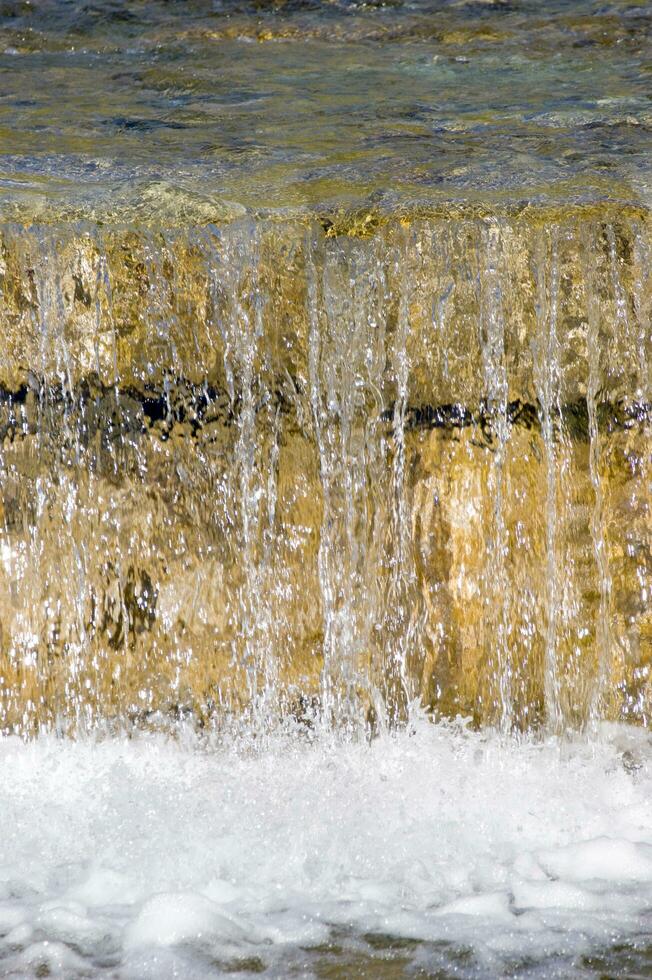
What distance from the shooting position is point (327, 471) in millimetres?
4336

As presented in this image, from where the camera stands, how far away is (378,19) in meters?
2.51

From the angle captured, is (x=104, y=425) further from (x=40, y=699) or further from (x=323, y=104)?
(x=323, y=104)

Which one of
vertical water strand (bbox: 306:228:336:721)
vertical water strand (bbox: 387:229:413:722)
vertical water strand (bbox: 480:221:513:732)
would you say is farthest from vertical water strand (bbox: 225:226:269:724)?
vertical water strand (bbox: 480:221:513:732)

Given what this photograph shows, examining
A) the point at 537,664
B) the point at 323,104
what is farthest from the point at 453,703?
the point at 323,104

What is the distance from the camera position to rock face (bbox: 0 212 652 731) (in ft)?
14.0

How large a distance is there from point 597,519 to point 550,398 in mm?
517

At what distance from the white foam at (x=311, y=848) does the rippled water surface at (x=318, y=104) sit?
2115 mm

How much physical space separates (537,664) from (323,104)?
237 cm

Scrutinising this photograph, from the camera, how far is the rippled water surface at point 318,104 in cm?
252

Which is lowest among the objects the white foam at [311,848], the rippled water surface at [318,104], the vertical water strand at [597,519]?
the white foam at [311,848]

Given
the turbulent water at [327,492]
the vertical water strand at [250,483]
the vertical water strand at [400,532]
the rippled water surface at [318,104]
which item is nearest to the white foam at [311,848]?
the turbulent water at [327,492]

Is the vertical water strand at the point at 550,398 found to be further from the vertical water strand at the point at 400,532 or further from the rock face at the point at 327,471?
the vertical water strand at the point at 400,532

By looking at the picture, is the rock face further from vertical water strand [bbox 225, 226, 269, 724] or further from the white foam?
the white foam

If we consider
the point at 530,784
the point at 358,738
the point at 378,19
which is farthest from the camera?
the point at 358,738
